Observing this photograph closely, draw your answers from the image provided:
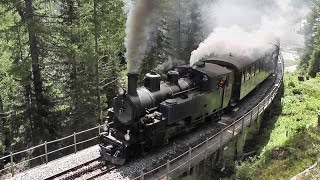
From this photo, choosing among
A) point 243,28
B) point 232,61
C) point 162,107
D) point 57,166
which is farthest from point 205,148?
point 243,28

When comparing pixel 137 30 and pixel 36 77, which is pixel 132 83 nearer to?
pixel 137 30

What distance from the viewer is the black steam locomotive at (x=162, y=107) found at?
1325 centimetres

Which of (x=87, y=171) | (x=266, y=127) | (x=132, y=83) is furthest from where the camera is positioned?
(x=266, y=127)

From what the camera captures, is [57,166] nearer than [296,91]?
Yes

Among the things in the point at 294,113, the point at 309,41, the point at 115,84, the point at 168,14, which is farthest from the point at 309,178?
the point at 309,41

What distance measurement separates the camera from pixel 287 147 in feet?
52.0

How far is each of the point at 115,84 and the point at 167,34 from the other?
6.75 metres

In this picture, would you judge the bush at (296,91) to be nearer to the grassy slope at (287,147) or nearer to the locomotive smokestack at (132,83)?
the grassy slope at (287,147)

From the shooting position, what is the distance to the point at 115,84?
2677cm

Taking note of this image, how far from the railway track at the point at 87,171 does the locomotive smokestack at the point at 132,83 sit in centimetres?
282

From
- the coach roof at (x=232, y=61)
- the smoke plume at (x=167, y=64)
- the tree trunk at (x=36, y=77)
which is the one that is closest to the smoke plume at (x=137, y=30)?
the coach roof at (x=232, y=61)

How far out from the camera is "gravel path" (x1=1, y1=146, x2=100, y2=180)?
12.8 m

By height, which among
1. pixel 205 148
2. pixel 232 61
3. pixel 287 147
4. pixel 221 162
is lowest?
pixel 221 162

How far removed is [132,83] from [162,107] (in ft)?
5.33
